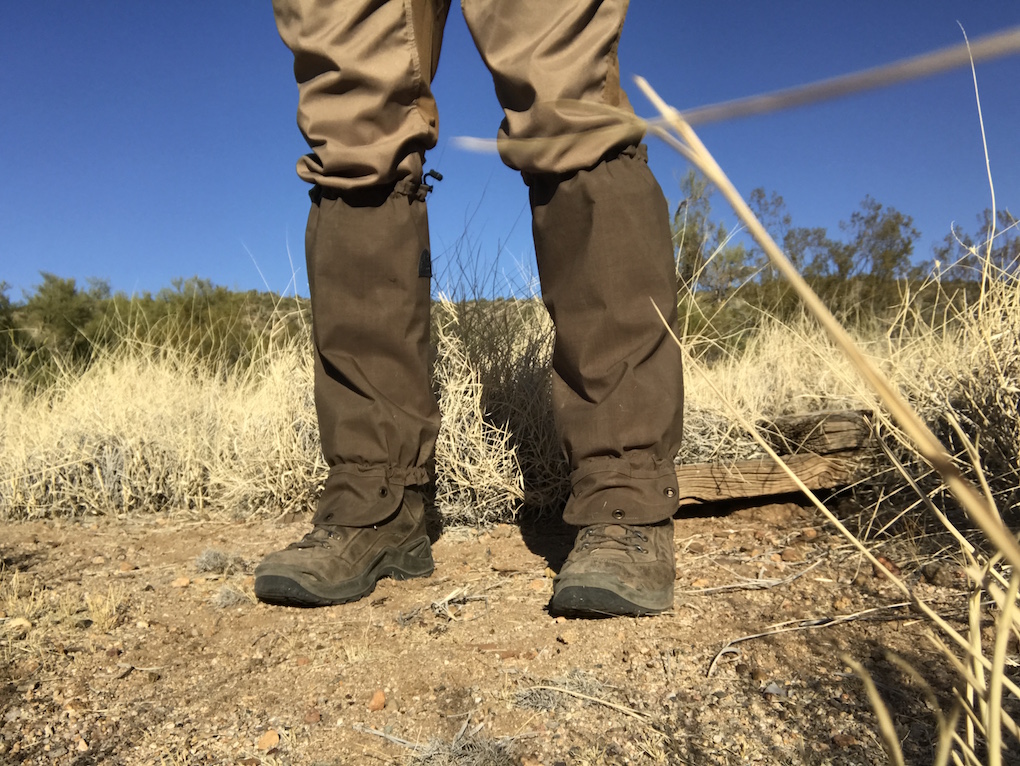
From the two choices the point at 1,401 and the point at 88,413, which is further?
the point at 1,401

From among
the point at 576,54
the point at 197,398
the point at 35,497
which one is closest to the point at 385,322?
the point at 576,54

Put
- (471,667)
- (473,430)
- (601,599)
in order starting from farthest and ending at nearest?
(473,430)
(601,599)
(471,667)

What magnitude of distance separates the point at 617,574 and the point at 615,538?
98 mm

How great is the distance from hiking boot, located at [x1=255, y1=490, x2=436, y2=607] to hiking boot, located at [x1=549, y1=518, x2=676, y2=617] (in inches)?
16.5

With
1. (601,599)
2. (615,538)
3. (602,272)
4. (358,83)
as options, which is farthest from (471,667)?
(358,83)

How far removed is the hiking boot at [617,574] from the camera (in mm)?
1263

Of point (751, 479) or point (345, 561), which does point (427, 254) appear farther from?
point (751, 479)

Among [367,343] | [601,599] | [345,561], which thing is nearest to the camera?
[601,599]

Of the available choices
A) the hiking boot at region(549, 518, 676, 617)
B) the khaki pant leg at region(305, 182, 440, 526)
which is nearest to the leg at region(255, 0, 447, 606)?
the khaki pant leg at region(305, 182, 440, 526)

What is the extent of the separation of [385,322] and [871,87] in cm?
147

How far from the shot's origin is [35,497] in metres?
2.51

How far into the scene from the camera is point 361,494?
158 cm

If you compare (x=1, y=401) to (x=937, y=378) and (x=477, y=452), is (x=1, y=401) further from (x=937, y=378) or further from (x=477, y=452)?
(x=937, y=378)

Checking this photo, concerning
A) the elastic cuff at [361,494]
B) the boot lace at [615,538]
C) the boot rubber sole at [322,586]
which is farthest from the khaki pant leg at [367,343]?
the boot lace at [615,538]
